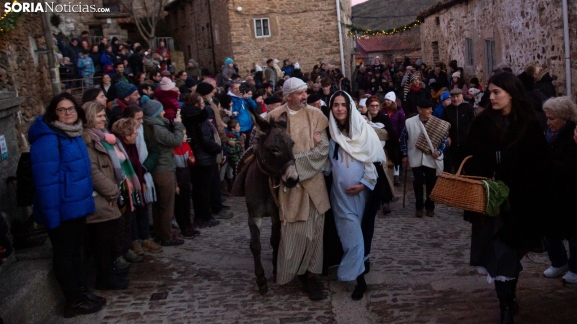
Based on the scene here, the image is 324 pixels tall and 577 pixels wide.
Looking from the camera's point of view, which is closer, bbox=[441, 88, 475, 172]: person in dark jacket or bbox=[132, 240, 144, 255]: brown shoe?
bbox=[132, 240, 144, 255]: brown shoe

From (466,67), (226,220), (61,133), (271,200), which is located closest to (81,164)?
(61,133)

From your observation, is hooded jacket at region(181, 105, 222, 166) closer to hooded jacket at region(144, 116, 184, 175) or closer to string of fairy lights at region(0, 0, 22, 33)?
hooded jacket at region(144, 116, 184, 175)

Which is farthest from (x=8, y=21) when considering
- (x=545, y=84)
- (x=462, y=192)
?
(x=545, y=84)

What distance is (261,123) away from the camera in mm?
5762

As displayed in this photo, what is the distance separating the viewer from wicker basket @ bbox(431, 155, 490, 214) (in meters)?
4.68

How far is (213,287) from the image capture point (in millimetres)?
6512

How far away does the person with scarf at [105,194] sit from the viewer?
231 inches

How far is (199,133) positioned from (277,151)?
3310mm

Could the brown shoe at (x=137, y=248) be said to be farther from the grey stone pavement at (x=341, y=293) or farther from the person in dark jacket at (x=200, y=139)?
the person in dark jacket at (x=200, y=139)

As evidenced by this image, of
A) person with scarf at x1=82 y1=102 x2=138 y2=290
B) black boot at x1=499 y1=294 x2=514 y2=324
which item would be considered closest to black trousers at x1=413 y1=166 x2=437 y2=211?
black boot at x1=499 y1=294 x2=514 y2=324

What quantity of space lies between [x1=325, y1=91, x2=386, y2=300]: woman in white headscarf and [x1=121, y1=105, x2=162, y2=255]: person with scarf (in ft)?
8.07

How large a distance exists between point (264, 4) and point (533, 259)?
2259 centimetres

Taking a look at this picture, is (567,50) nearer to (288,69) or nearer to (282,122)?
(282,122)

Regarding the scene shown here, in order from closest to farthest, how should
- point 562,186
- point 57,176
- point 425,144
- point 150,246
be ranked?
1. point 562,186
2. point 57,176
3. point 150,246
4. point 425,144
